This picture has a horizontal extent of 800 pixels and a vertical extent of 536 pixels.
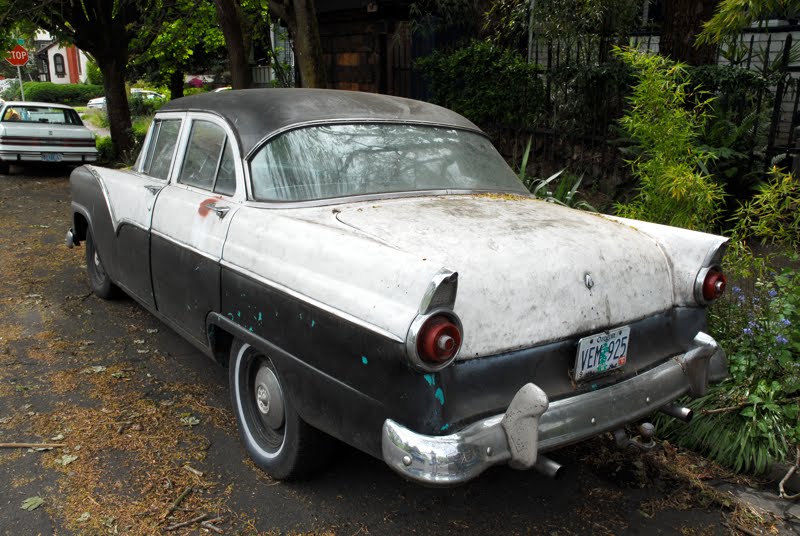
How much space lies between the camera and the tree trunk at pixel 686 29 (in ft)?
24.9

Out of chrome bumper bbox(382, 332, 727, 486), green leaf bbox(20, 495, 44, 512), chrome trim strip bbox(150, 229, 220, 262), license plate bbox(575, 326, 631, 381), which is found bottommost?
green leaf bbox(20, 495, 44, 512)

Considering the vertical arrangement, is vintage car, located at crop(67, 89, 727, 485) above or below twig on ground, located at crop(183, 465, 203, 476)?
above

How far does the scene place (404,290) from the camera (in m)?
2.35

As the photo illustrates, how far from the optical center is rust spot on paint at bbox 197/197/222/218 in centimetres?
365

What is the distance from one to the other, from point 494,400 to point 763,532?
59.1 inches

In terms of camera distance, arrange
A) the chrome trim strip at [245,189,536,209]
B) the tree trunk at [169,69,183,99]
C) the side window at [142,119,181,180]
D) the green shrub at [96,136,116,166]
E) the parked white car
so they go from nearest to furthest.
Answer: the chrome trim strip at [245,189,536,209], the side window at [142,119,181,180], the green shrub at [96,136,116,166], the tree trunk at [169,69,183,99], the parked white car

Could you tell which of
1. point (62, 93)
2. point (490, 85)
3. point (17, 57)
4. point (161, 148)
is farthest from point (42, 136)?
point (62, 93)

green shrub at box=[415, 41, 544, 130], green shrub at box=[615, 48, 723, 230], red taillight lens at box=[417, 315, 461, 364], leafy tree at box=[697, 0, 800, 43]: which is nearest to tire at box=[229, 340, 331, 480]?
red taillight lens at box=[417, 315, 461, 364]

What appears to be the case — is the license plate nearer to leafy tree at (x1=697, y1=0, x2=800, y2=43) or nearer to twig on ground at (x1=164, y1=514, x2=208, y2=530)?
twig on ground at (x1=164, y1=514, x2=208, y2=530)

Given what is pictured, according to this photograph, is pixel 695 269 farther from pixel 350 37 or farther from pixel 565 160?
pixel 350 37

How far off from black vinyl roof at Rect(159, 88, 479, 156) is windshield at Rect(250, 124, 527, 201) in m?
0.08

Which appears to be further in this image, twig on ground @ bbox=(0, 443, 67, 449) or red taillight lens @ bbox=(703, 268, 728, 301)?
twig on ground @ bbox=(0, 443, 67, 449)

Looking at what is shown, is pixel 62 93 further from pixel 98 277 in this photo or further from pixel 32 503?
pixel 32 503

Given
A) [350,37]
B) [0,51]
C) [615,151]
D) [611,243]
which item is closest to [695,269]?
[611,243]
